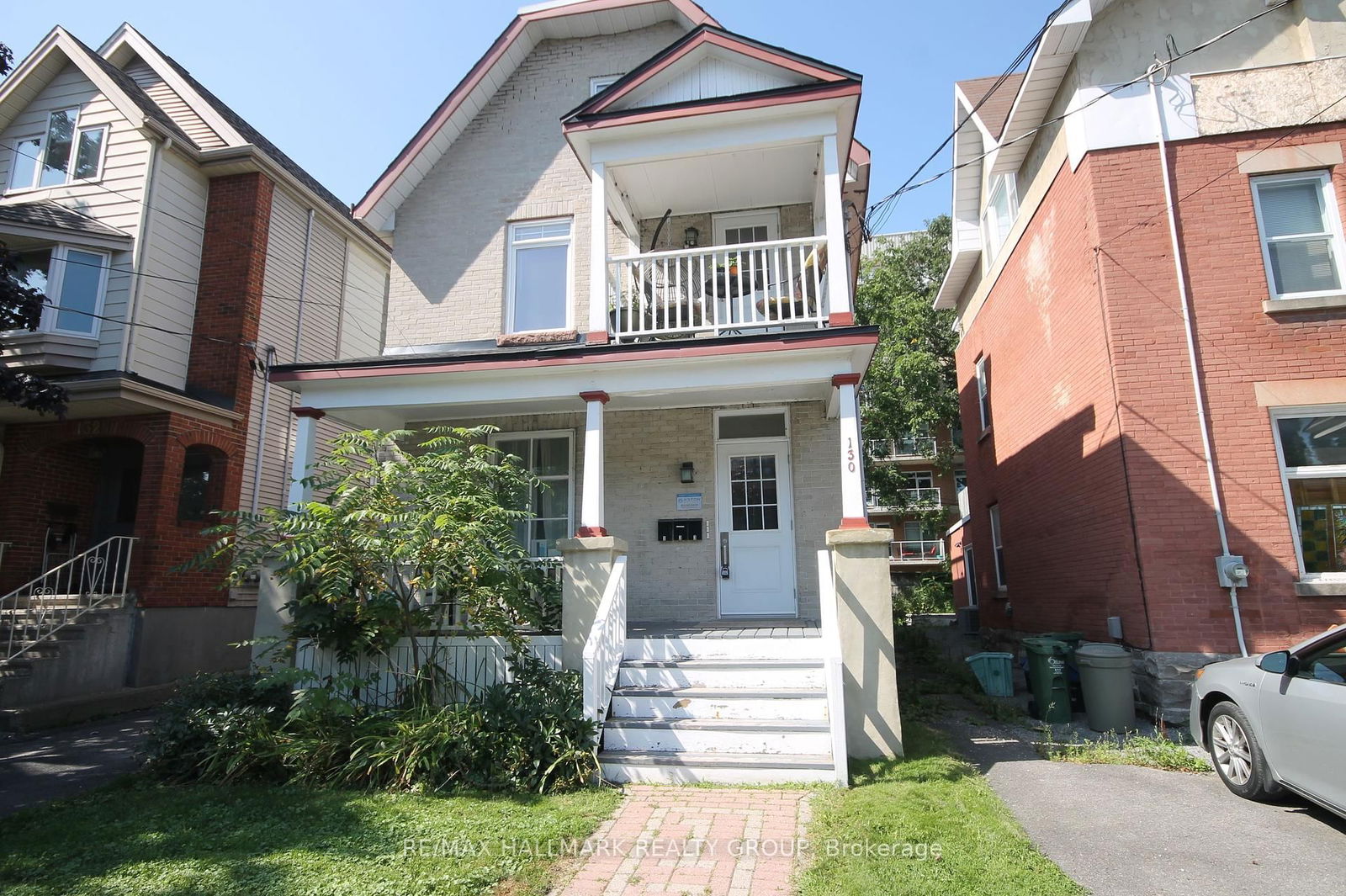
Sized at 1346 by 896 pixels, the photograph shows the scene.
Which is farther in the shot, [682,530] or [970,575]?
[970,575]

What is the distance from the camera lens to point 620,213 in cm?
1060

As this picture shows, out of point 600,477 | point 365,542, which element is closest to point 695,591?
point 600,477

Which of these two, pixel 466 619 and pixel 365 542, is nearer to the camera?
pixel 365 542

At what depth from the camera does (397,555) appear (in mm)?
7062

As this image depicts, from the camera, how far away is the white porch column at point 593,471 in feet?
26.4

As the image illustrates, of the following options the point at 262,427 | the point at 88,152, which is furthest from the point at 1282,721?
the point at 88,152

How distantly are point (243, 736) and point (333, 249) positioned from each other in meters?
12.8

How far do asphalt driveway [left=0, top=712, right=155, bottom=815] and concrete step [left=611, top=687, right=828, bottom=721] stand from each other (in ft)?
15.7

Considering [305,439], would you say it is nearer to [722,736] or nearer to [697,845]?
[722,736]

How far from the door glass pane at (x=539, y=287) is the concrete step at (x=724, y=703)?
19.5ft

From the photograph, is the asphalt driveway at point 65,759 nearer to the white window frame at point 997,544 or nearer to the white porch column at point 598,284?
the white porch column at point 598,284

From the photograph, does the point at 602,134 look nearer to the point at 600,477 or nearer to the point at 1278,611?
the point at 600,477

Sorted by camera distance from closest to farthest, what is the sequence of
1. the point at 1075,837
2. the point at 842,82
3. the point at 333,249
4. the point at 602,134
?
the point at 1075,837 < the point at 842,82 < the point at 602,134 < the point at 333,249

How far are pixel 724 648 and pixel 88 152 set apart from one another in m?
15.1
